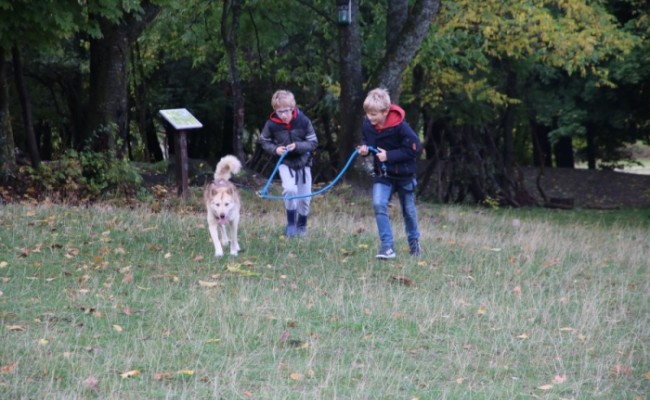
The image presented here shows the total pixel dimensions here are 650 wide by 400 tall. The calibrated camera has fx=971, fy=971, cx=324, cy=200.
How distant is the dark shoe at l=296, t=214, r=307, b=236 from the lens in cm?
1248

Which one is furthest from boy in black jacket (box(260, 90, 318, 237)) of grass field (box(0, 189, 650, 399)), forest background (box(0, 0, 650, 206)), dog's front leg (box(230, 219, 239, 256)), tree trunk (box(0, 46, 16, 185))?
tree trunk (box(0, 46, 16, 185))

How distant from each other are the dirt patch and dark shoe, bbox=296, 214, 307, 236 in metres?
19.6

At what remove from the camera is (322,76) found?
23594mm

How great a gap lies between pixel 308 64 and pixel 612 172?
16.1m

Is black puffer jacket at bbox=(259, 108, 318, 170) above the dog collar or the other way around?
above

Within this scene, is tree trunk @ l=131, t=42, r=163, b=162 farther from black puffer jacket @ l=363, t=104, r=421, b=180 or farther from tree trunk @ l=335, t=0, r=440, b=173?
black puffer jacket @ l=363, t=104, r=421, b=180

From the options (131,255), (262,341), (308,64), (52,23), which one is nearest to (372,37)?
(308,64)

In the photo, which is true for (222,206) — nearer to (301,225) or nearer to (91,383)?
(301,225)

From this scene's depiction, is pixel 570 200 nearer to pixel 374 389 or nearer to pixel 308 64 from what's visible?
pixel 308 64

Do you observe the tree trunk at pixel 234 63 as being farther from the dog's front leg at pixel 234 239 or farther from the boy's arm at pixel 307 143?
the dog's front leg at pixel 234 239

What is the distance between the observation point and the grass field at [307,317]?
243 inches

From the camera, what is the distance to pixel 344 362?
666cm

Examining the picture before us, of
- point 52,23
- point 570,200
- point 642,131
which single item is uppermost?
point 52,23

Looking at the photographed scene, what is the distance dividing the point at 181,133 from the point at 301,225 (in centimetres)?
452
